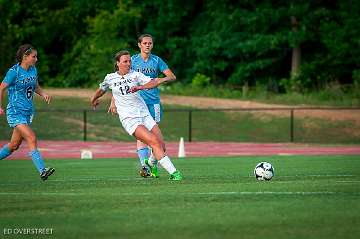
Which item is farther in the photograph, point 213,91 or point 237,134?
point 213,91

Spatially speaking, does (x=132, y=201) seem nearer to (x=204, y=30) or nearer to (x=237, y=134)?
(x=237, y=134)

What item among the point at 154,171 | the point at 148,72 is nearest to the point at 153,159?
the point at 154,171

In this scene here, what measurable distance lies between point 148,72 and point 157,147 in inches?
111

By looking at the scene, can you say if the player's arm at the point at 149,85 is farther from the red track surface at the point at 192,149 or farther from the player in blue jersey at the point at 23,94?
the red track surface at the point at 192,149

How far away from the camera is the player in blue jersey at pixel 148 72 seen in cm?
1833

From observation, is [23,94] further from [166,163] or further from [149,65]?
[166,163]

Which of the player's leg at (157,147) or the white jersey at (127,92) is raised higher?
the white jersey at (127,92)

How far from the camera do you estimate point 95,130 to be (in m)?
42.8

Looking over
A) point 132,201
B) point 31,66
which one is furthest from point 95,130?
point 132,201

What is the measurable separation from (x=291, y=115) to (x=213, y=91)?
1476 cm

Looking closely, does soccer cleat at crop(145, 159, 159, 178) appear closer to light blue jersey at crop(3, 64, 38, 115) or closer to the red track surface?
light blue jersey at crop(3, 64, 38, 115)

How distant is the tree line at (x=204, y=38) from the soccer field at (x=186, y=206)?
36.0 meters

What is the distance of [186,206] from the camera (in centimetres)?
1259

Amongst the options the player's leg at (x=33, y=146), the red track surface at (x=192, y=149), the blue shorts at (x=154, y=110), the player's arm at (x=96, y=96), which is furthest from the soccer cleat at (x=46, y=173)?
the red track surface at (x=192, y=149)
